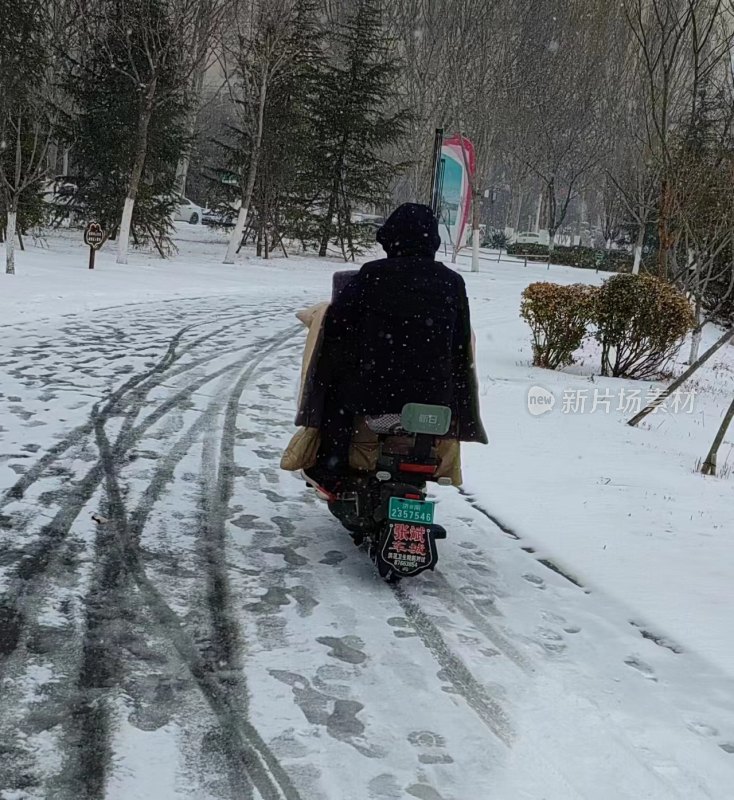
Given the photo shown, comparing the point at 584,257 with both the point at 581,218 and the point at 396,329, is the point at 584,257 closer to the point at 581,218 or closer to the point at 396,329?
the point at 581,218

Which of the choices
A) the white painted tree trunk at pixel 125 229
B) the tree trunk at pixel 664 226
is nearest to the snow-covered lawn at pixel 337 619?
the tree trunk at pixel 664 226

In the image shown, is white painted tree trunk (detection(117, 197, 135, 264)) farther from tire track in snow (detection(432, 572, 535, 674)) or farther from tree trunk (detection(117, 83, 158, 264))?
tire track in snow (detection(432, 572, 535, 674))

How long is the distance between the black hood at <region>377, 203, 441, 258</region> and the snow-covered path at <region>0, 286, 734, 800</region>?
1.79 meters

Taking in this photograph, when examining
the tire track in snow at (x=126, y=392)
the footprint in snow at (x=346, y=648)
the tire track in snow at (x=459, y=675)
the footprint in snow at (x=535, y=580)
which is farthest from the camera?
the tire track in snow at (x=126, y=392)

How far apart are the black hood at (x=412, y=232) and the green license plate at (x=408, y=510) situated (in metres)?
1.31

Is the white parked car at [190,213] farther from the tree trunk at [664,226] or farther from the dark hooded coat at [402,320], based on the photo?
the dark hooded coat at [402,320]

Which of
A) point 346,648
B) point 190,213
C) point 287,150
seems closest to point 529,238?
point 190,213

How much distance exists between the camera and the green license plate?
178 inches

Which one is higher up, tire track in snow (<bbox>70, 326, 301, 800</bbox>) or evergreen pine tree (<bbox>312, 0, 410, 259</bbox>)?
evergreen pine tree (<bbox>312, 0, 410, 259</bbox>)

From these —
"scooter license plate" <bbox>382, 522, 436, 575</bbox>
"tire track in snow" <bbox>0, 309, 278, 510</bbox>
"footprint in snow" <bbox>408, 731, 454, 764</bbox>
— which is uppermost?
"scooter license plate" <bbox>382, 522, 436, 575</bbox>

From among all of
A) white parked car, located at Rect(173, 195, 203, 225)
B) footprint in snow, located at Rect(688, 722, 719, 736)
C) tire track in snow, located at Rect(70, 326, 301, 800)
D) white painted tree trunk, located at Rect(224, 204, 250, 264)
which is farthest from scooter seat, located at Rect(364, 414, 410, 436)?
white parked car, located at Rect(173, 195, 203, 225)

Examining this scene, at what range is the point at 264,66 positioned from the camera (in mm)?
27469

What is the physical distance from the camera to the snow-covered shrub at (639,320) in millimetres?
12641

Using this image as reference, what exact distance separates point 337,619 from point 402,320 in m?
1.56
